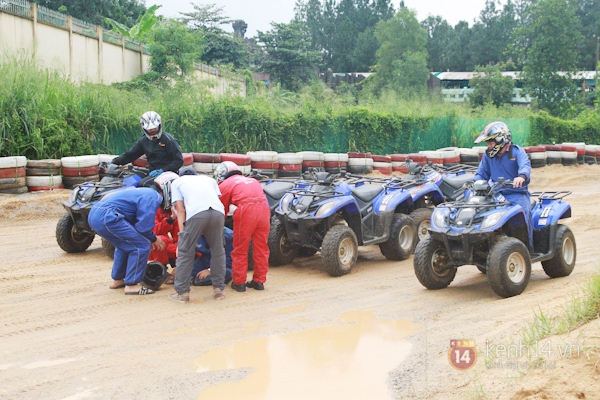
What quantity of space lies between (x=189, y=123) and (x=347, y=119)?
20.4 ft

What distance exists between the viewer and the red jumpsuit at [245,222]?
8.43m

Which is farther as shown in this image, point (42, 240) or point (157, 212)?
point (42, 240)

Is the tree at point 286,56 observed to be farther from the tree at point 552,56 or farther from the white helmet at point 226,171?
the white helmet at point 226,171

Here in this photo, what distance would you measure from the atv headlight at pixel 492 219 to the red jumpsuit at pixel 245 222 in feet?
8.40

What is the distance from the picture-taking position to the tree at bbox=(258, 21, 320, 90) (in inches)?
1985

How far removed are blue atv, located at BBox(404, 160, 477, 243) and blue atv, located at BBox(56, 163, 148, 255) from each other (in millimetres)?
4208

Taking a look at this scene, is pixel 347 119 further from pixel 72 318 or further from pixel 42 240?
pixel 72 318

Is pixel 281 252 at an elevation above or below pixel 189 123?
below

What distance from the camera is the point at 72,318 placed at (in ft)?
24.1

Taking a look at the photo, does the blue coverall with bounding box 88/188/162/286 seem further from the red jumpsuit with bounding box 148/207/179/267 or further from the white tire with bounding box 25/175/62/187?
the white tire with bounding box 25/175/62/187

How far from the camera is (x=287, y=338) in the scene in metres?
6.80

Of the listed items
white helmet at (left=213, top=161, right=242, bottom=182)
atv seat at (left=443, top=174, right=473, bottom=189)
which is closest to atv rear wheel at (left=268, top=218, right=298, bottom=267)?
white helmet at (left=213, top=161, right=242, bottom=182)

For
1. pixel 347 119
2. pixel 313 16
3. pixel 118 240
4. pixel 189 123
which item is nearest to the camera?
pixel 118 240

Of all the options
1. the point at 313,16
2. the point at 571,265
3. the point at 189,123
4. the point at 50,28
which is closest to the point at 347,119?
the point at 189,123
